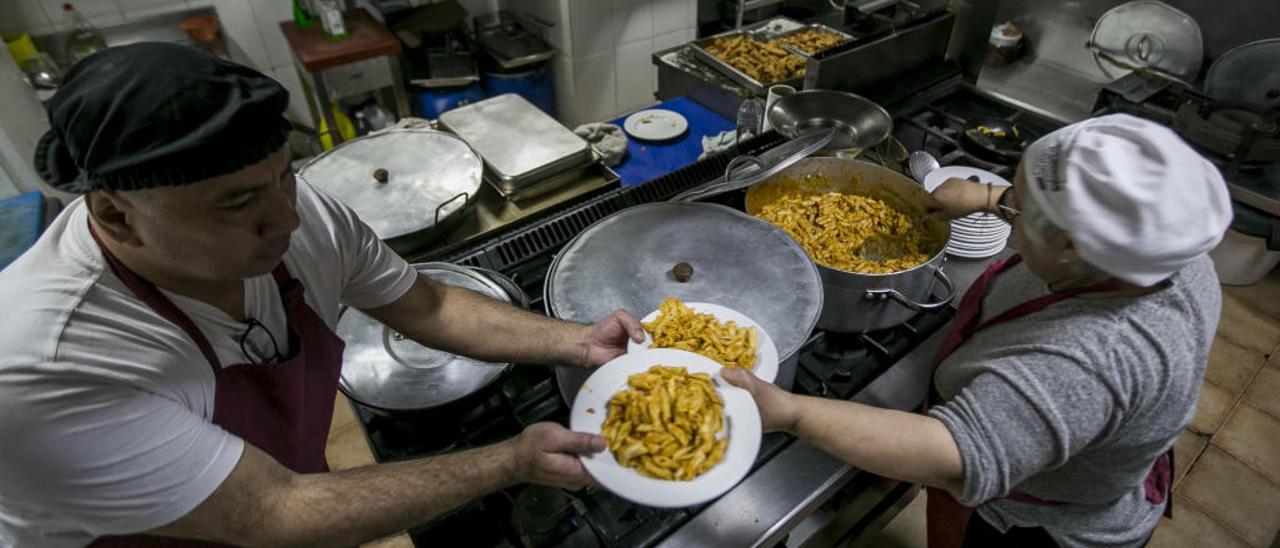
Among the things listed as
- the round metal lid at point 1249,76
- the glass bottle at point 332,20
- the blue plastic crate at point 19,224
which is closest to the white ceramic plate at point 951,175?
the round metal lid at point 1249,76

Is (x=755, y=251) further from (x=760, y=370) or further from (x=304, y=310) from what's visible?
(x=304, y=310)

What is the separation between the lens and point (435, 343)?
1562mm

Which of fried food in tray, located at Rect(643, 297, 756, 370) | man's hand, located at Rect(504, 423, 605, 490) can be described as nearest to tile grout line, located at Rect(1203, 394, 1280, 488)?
fried food in tray, located at Rect(643, 297, 756, 370)

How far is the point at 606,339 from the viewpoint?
1.47 m

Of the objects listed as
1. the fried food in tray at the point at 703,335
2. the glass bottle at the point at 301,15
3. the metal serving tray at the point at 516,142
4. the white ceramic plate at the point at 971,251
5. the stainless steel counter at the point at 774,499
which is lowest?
the stainless steel counter at the point at 774,499

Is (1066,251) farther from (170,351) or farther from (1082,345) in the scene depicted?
(170,351)

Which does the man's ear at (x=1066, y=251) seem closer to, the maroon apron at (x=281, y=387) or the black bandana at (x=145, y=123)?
the black bandana at (x=145, y=123)

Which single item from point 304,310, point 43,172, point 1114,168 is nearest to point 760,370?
point 1114,168

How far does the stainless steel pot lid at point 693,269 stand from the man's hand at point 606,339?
0.17ft

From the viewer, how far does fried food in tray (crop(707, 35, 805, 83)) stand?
3.69 m

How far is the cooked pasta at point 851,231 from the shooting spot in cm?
189

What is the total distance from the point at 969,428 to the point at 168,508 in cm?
143

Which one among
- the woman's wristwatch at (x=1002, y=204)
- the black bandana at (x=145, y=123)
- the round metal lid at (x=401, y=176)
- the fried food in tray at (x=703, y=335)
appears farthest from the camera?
the round metal lid at (x=401, y=176)

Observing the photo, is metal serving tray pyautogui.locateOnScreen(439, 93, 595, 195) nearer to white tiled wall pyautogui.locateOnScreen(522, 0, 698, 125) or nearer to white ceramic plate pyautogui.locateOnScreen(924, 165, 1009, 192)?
white ceramic plate pyautogui.locateOnScreen(924, 165, 1009, 192)
